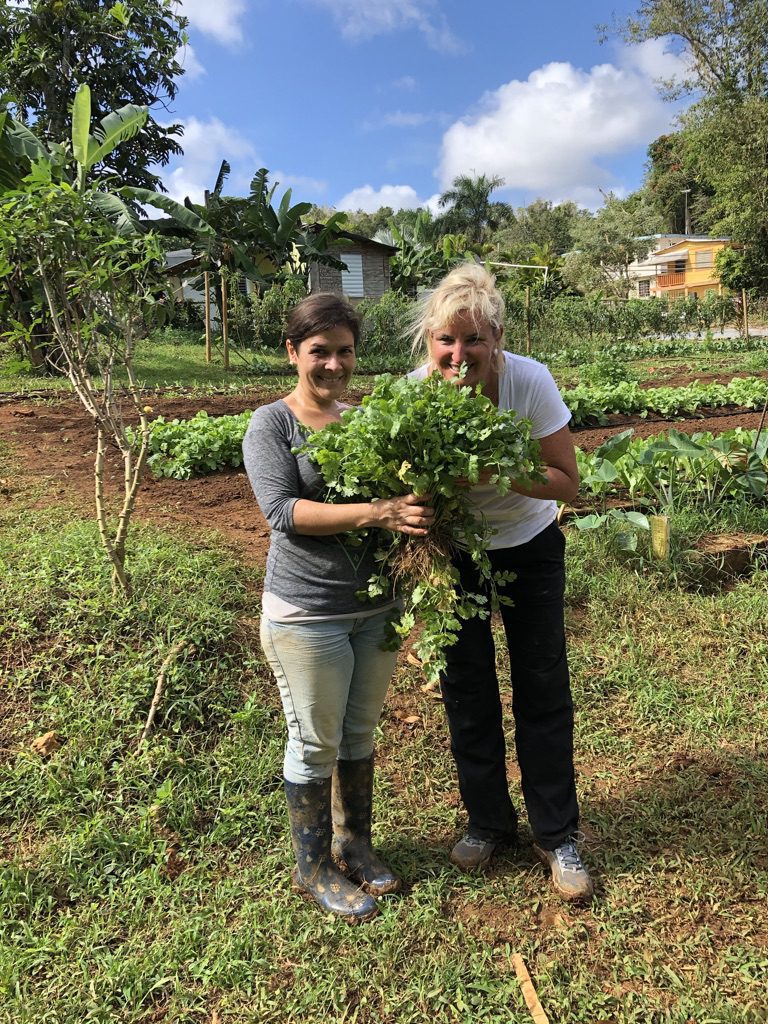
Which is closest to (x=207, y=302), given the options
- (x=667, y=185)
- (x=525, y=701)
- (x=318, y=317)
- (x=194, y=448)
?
(x=194, y=448)

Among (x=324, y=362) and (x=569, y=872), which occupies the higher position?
(x=324, y=362)

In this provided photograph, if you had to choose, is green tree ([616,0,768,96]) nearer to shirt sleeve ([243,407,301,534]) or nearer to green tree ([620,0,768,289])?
green tree ([620,0,768,289])

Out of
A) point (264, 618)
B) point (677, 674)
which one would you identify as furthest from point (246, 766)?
point (677, 674)

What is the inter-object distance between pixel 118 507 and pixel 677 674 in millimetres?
3850

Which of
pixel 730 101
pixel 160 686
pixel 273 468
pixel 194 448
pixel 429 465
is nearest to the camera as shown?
pixel 429 465

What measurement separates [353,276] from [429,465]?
2775 centimetres

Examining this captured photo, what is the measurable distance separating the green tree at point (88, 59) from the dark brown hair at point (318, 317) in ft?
54.9

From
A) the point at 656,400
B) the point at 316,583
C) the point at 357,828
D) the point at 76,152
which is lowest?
the point at 357,828

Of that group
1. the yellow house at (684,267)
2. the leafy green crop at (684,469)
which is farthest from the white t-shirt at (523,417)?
the yellow house at (684,267)

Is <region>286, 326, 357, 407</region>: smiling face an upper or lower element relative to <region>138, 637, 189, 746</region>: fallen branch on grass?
upper

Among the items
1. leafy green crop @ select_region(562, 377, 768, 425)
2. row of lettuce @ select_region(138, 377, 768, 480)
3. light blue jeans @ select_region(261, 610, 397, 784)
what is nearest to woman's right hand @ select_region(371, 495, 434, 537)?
light blue jeans @ select_region(261, 610, 397, 784)

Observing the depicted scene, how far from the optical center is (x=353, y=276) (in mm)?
28016

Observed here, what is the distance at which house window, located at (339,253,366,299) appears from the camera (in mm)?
27844

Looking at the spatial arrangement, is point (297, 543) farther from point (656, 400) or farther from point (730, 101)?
point (730, 101)
